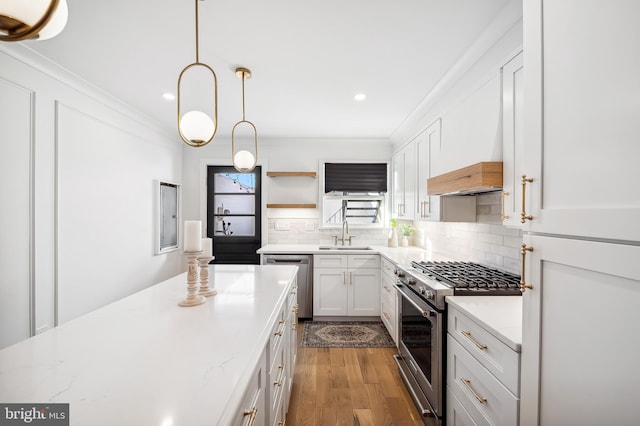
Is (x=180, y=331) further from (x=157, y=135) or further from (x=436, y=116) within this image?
(x=157, y=135)

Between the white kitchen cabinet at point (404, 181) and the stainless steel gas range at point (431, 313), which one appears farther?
the white kitchen cabinet at point (404, 181)

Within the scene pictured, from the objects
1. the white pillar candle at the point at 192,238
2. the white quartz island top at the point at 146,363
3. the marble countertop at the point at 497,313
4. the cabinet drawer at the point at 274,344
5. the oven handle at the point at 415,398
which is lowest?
the oven handle at the point at 415,398

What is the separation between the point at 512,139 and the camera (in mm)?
1590

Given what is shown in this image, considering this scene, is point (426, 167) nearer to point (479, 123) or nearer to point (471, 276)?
point (479, 123)

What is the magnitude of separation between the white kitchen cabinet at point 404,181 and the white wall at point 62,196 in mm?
3266

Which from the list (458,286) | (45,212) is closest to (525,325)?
(458,286)

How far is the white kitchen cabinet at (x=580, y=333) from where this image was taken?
0.69 meters

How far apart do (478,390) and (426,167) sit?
2.06m

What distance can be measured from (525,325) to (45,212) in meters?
3.22

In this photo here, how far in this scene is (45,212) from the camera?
89.7 inches

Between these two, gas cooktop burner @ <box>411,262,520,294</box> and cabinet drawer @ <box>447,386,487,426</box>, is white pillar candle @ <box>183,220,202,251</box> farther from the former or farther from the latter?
cabinet drawer @ <box>447,386,487,426</box>

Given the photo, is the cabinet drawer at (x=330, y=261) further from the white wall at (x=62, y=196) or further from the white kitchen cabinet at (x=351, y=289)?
the white wall at (x=62, y=196)

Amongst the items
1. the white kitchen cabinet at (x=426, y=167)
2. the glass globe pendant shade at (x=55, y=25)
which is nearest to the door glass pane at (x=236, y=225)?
the white kitchen cabinet at (x=426, y=167)

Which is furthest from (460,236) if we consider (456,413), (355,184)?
(355,184)
